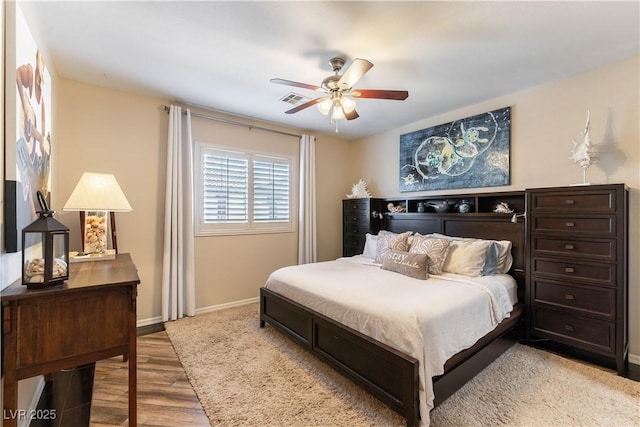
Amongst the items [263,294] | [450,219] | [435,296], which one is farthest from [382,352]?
[450,219]

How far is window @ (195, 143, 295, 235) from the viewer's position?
3.83 meters

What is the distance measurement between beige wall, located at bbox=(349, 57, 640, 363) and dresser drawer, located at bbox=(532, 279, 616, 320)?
40cm

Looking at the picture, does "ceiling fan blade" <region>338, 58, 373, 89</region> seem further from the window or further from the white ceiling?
the window

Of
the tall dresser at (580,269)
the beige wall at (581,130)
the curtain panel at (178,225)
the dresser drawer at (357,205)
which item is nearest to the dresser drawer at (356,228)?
the dresser drawer at (357,205)

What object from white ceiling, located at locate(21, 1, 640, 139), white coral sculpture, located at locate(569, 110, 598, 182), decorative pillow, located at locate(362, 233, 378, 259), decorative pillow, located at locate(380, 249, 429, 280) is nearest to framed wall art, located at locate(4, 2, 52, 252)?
white ceiling, located at locate(21, 1, 640, 139)

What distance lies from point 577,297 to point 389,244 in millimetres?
1736

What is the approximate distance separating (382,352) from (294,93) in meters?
2.78

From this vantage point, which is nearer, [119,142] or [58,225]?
[58,225]

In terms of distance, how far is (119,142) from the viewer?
10.6 ft

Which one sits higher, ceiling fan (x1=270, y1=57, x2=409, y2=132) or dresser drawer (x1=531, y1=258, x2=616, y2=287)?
ceiling fan (x1=270, y1=57, x2=409, y2=132)

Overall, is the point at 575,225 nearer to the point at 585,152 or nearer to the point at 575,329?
the point at 585,152

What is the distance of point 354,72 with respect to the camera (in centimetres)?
213

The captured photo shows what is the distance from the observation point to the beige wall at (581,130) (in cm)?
250

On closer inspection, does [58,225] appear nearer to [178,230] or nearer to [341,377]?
[178,230]
